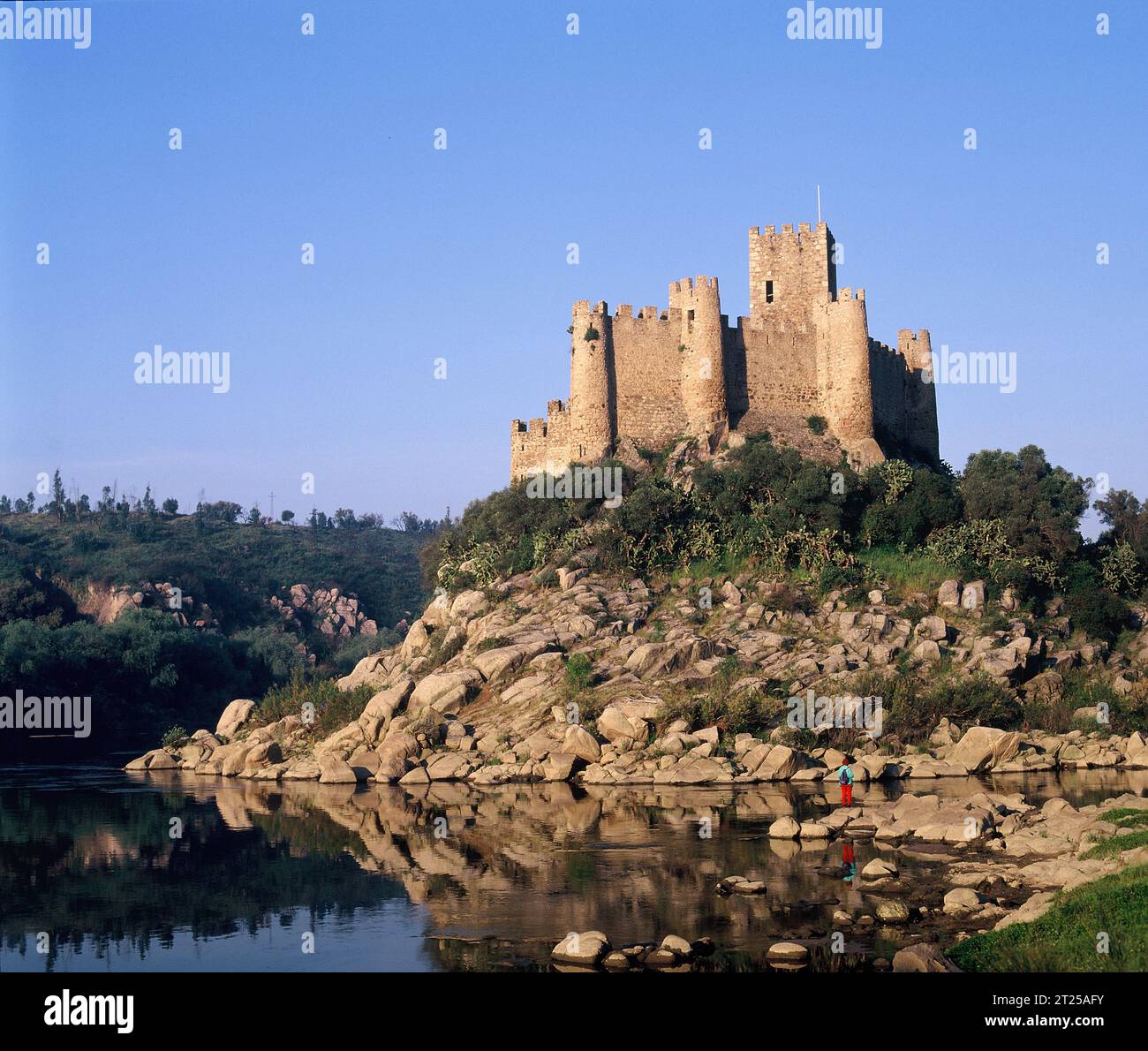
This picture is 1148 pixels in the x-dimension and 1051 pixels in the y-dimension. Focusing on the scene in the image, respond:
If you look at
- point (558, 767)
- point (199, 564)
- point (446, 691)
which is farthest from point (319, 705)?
point (199, 564)

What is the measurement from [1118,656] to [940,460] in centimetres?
1365

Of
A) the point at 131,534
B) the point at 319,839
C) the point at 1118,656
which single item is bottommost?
the point at 319,839

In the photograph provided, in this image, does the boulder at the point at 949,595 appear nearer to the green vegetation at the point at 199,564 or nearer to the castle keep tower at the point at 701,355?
the castle keep tower at the point at 701,355

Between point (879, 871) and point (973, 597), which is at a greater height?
point (973, 597)

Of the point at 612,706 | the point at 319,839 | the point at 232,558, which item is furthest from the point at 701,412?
the point at 232,558

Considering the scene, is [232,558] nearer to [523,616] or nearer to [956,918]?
[523,616]

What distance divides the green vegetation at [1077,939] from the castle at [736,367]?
108ft

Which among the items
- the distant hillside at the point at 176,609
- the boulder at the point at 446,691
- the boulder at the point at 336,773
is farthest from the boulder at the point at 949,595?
the distant hillside at the point at 176,609

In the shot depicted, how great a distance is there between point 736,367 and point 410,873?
95.6ft

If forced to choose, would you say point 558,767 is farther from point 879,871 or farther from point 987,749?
point 879,871

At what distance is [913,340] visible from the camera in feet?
178

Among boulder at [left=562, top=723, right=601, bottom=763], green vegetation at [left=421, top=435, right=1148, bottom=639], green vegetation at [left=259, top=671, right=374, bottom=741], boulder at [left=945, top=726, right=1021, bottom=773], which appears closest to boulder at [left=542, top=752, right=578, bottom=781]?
boulder at [left=562, top=723, right=601, bottom=763]

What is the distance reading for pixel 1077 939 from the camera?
15797mm

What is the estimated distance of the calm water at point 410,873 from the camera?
19.4m
